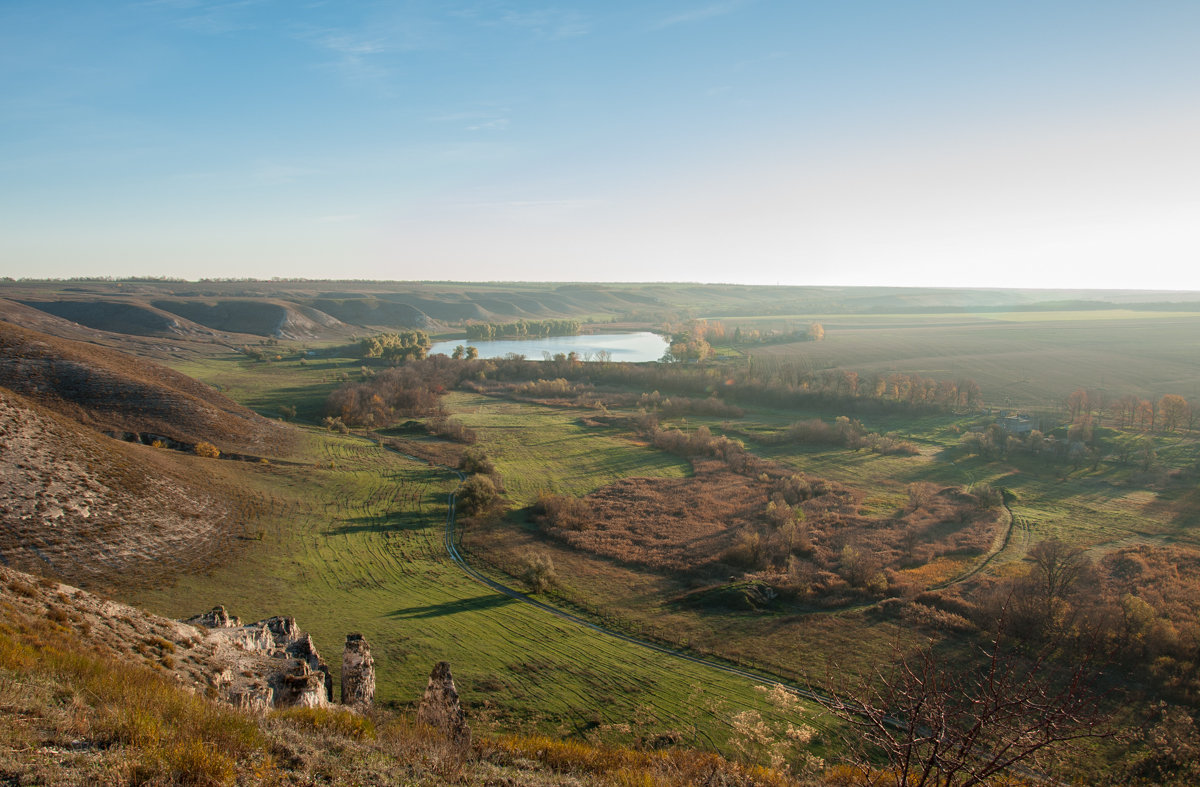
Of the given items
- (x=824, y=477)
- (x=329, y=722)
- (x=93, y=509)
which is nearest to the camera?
(x=329, y=722)

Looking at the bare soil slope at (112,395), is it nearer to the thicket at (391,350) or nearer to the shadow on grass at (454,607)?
the shadow on grass at (454,607)

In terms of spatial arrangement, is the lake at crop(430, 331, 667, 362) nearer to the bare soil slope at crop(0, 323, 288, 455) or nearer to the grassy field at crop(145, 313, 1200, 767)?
the grassy field at crop(145, 313, 1200, 767)

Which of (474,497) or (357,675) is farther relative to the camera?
(474,497)

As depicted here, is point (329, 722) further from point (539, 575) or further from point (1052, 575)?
point (1052, 575)

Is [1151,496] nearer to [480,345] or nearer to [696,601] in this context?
[696,601]

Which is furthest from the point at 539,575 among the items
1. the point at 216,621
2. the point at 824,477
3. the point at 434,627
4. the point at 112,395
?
the point at 112,395

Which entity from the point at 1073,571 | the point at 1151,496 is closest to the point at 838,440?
the point at 1151,496

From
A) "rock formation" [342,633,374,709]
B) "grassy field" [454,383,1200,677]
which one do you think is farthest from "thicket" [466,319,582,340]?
"rock formation" [342,633,374,709]
